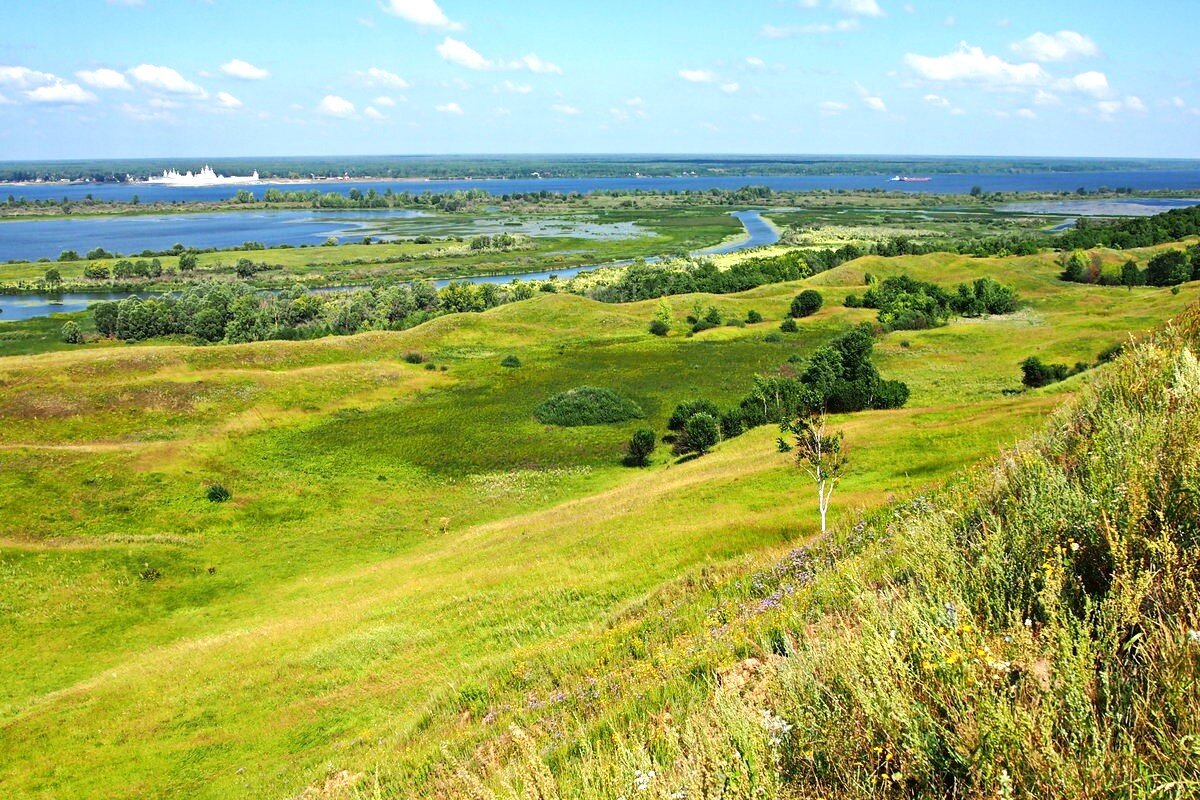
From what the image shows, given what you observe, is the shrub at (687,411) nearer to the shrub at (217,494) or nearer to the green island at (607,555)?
the green island at (607,555)

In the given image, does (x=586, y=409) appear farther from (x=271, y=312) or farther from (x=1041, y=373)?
(x=271, y=312)

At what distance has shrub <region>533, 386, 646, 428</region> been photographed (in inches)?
2292

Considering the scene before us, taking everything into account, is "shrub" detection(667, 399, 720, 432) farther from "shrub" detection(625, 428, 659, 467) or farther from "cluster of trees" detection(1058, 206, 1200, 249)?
"cluster of trees" detection(1058, 206, 1200, 249)

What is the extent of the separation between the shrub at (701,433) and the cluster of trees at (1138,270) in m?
80.3

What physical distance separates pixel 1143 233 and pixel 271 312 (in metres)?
140

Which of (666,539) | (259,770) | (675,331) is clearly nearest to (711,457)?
(666,539)

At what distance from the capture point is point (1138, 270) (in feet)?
327

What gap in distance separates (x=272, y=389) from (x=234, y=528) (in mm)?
25708

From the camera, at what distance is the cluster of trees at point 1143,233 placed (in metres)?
117

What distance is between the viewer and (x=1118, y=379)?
8.90m

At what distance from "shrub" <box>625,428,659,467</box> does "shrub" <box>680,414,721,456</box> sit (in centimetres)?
269

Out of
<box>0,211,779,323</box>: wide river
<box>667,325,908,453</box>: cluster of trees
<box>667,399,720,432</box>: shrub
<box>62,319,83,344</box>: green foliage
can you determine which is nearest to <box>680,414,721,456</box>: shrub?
<box>667,325,908,453</box>: cluster of trees

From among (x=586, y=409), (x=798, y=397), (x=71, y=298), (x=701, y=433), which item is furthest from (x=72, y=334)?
(x=798, y=397)

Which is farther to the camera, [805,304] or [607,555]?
[805,304]
